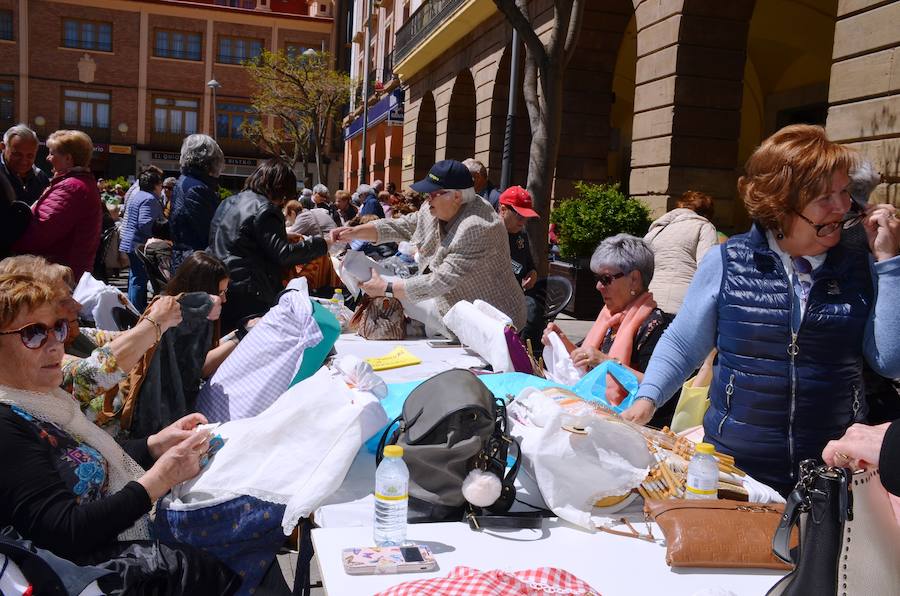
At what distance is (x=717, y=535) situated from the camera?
6.71 feet

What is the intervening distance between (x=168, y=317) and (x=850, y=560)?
2.45 m

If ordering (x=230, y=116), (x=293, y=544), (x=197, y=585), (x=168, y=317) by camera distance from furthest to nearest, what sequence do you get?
(x=230, y=116) < (x=293, y=544) < (x=168, y=317) < (x=197, y=585)

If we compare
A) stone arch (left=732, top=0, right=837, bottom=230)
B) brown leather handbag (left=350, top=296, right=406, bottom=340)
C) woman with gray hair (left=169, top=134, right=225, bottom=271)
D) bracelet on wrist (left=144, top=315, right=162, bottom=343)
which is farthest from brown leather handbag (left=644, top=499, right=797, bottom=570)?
stone arch (left=732, top=0, right=837, bottom=230)

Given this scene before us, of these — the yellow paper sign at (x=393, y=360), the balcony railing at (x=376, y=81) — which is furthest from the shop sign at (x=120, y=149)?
the yellow paper sign at (x=393, y=360)

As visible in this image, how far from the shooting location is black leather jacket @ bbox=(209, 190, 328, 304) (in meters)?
4.75

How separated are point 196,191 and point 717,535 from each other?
4.83m

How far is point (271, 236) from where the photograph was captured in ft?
15.7

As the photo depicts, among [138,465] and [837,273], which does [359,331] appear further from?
[837,273]

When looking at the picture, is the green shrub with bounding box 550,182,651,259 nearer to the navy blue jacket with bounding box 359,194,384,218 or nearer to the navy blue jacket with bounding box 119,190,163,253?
the navy blue jacket with bounding box 359,194,384,218

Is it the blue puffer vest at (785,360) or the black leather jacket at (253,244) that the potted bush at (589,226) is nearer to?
the black leather jacket at (253,244)

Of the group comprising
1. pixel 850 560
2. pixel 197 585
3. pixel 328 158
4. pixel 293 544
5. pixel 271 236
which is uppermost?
pixel 328 158

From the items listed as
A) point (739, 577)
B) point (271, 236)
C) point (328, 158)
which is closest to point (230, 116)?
point (328, 158)

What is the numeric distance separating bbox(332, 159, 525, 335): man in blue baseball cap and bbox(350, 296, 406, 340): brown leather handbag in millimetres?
199

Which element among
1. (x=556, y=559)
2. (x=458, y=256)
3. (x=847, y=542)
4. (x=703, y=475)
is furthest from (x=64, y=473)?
(x=458, y=256)
